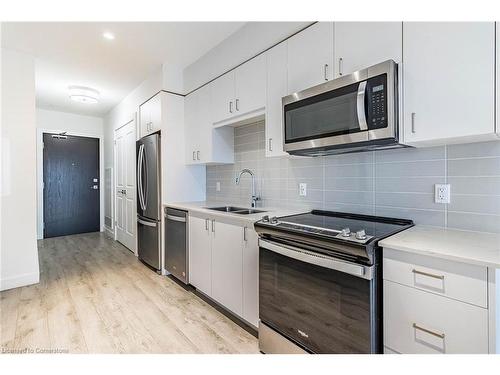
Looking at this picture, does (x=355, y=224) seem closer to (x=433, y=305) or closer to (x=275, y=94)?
(x=433, y=305)

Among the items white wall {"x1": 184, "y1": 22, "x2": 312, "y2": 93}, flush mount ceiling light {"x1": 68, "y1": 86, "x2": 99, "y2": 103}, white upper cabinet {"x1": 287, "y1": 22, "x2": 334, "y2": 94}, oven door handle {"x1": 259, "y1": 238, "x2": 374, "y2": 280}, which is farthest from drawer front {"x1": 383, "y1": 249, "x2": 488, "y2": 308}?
flush mount ceiling light {"x1": 68, "y1": 86, "x2": 99, "y2": 103}

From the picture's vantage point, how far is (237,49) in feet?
7.79

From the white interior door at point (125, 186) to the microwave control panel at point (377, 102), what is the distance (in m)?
3.45

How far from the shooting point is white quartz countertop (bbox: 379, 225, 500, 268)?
947 mm

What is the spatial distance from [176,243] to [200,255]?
1.65ft

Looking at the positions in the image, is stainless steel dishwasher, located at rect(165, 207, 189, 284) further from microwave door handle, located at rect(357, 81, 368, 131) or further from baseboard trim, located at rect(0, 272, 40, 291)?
microwave door handle, located at rect(357, 81, 368, 131)

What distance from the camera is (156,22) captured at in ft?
7.49

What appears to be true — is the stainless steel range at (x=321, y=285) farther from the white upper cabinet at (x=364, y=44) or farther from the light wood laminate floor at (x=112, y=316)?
the white upper cabinet at (x=364, y=44)

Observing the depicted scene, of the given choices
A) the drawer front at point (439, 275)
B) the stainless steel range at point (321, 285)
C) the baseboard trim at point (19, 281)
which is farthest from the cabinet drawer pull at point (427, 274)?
the baseboard trim at point (19, 281)

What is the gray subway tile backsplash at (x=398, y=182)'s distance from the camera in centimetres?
134

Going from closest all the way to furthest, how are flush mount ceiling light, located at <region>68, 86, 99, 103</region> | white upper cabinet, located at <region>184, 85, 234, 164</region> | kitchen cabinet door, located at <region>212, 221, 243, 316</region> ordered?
kitchen cabinet door, located at <region>212, 221, 243, 316</region> < white upper cabinet, located at <region>184, 85, 234, 164</region> < flush mount ceiling light, located at <region>68, 86, 99, 103</region>

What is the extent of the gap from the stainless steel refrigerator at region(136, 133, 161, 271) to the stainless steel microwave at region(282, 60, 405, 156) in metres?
1.85

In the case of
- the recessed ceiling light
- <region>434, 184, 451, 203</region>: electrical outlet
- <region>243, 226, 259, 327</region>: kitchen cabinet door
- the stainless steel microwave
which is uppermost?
the recessed ceiling light

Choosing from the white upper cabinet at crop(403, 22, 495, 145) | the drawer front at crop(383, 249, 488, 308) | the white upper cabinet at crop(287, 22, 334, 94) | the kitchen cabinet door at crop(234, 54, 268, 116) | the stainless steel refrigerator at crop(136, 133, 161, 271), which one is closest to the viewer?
the drawer front at crop(383, 249, 488, 308)
